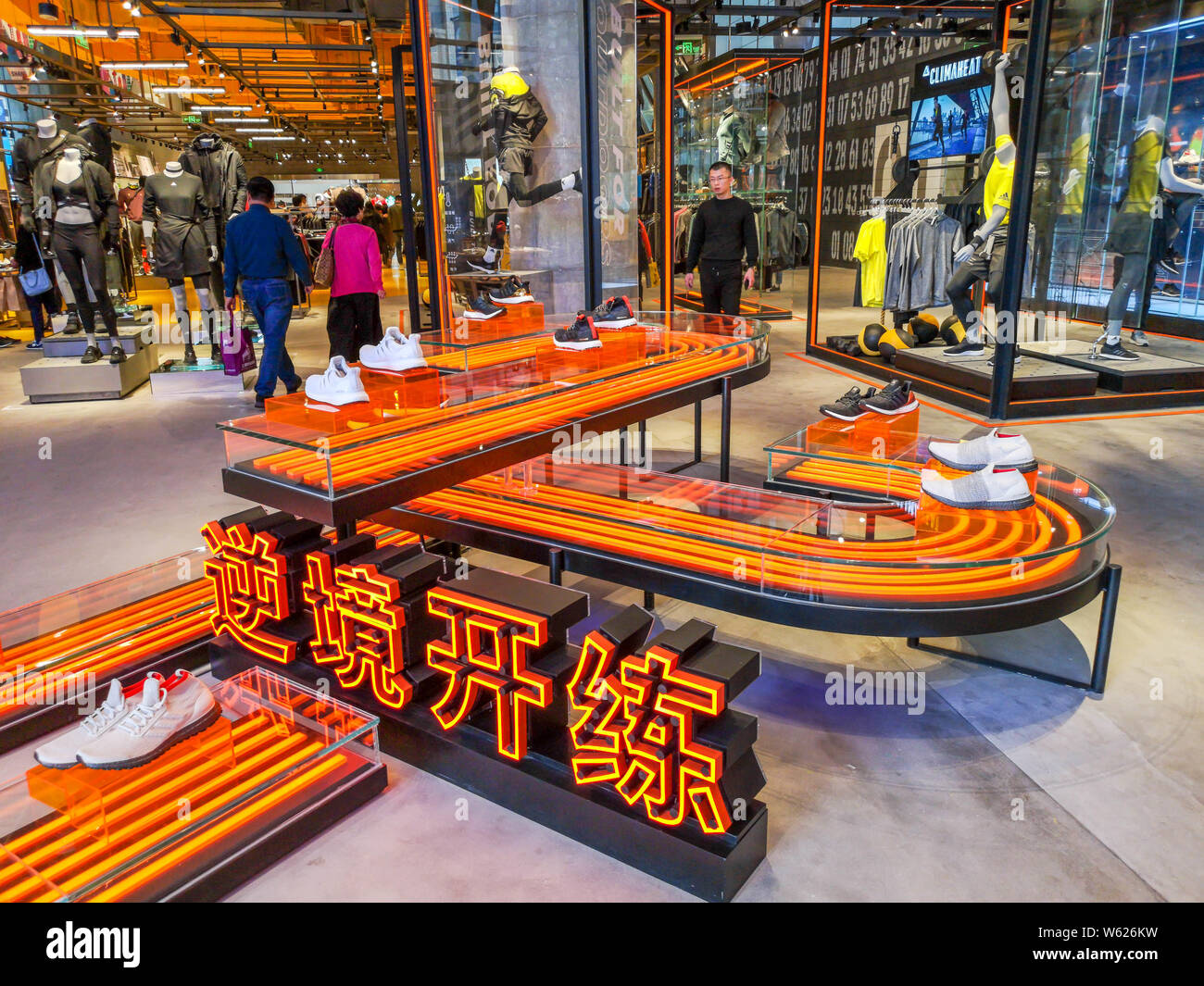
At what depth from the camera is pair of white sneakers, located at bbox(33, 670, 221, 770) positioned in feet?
7.12

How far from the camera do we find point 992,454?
325cm

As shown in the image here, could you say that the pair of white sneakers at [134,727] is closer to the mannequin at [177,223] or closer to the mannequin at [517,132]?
the mannequin at [517,132]

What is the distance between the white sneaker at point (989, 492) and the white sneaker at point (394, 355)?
1.95 metres

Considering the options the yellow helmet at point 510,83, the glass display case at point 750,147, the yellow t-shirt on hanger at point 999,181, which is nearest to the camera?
the yellow helmet at point 510,83

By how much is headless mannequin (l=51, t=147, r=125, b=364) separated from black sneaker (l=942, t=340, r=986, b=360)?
6.98 metres

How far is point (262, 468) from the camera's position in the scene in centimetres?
247

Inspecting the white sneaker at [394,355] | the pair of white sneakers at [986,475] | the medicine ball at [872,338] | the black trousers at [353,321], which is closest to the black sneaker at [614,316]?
the white sneaker at [394,355]

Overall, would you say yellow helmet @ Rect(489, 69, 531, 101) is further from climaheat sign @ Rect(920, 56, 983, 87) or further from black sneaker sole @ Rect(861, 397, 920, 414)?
climaheat sign @ Rect(920, 56, 983, 87)

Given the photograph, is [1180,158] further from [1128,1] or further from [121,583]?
[121,583]

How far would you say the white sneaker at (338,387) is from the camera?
9.10 ft

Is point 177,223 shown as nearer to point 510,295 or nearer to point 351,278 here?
point 351,278

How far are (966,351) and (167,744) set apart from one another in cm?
694
